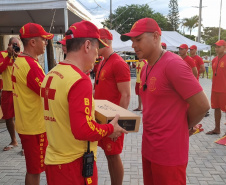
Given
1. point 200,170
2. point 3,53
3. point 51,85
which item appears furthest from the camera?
point 3,53

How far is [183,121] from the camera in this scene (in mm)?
1956

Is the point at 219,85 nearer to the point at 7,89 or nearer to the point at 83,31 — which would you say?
the point at 83,31

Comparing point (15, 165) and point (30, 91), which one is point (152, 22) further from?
point (15, 165)

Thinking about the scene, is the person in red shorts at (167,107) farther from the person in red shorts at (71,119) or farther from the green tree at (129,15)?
the green tree at (129,15)

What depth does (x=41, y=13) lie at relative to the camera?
7836 millimetres

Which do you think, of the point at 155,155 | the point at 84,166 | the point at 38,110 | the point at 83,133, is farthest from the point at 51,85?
the point at 38,110

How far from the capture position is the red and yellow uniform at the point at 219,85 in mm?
5645

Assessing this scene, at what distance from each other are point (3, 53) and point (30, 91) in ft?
10.2

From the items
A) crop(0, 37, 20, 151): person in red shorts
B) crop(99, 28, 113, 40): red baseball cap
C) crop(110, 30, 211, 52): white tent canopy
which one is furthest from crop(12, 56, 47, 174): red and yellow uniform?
crop(110, 30, 211, 52): white tent canopy

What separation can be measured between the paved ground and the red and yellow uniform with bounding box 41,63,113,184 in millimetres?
2042

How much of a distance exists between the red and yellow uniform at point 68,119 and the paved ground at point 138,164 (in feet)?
6.70

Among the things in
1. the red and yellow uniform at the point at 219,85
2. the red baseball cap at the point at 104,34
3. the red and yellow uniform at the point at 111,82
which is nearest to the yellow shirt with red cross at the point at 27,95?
the red and yellow uniform at the point at 111,82

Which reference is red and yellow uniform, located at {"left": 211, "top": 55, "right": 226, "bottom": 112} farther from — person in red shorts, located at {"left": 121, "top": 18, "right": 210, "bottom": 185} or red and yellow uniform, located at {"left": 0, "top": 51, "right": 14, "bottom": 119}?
red and yellow uniform, located at {"left": 0, "top": 51, "right": 14, "bottom": 119}

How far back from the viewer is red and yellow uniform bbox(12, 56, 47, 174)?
2672mm
